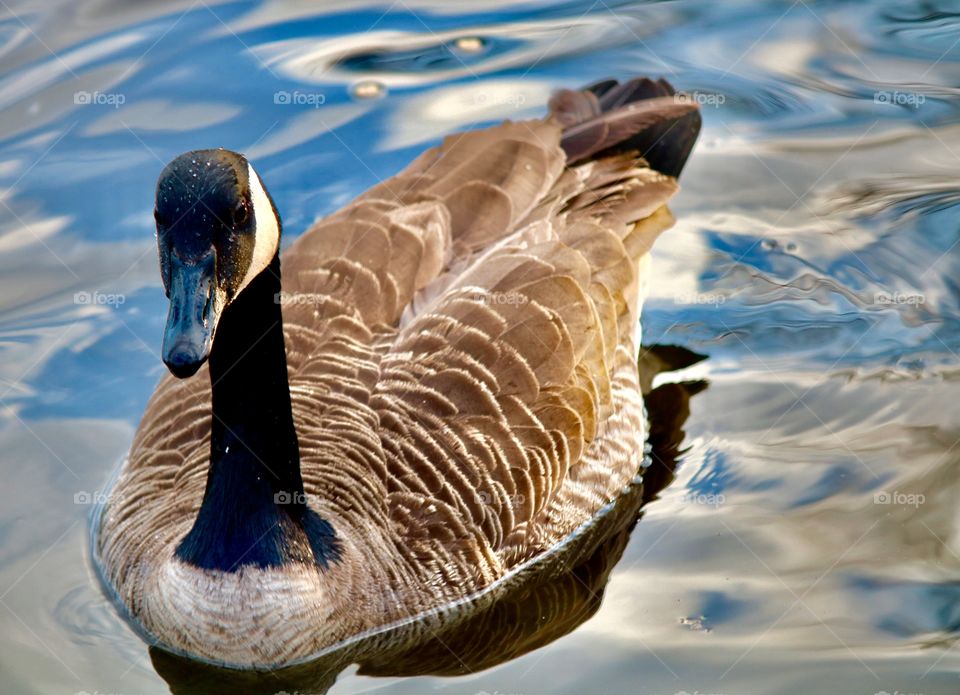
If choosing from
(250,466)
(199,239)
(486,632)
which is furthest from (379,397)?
(199,239)

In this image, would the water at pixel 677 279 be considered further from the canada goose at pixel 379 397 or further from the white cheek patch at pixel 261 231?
the white cheek patch at pixel 261 231

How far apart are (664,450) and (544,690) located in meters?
2.12

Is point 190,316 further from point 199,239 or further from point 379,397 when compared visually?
point 379,397

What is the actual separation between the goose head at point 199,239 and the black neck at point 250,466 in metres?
0.62

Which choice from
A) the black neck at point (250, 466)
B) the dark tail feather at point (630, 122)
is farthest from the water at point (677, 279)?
the dark tail feather at point (630, 122)

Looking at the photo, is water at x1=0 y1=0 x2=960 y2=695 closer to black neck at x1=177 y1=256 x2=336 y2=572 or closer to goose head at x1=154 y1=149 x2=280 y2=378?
black neck at x1=177 y1=256 x2=336 y2=572

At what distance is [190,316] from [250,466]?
1.26 m

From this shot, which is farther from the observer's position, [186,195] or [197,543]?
[197,543]

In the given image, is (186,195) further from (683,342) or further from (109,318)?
(683,342)

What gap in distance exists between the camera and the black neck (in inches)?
242

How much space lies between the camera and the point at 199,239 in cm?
530

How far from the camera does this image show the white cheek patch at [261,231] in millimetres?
5691

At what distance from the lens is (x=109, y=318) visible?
8.80 meters

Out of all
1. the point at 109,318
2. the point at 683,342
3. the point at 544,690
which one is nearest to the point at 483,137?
the point at 683,342
